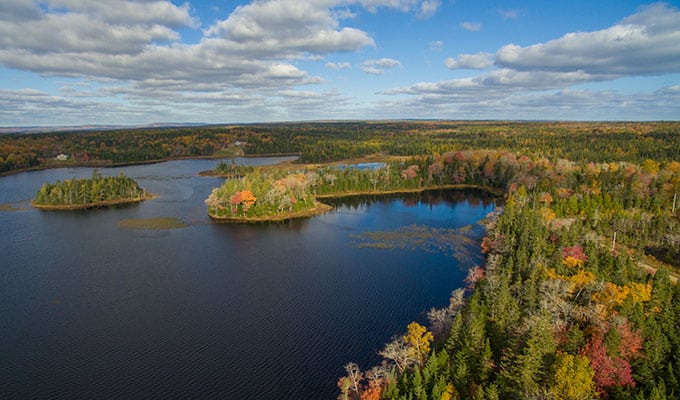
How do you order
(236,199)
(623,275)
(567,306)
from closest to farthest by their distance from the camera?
(567,306) < (623,275) < (236,199)

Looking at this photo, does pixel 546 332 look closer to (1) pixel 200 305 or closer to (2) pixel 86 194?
(1) pixel 200 305

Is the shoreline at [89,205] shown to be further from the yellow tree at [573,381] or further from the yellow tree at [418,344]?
the yellow tree at [573,381]

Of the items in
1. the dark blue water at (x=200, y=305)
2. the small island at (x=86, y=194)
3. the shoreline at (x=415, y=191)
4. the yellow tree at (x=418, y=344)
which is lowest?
the dark blue water at (x=200, y=305)

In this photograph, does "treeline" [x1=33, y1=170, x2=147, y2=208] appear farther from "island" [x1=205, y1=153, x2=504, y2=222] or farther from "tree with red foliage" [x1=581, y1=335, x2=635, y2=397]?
"tree with red foliage" [x1=581, y1=335, x2=635, y2=397]

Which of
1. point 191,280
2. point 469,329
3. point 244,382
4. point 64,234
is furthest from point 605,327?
point 64,234

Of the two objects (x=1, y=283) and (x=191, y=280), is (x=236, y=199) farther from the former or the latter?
(x=1, y=283)

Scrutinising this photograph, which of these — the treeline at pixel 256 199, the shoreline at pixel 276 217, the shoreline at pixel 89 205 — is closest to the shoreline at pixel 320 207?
the shoreline at pixel 276 217

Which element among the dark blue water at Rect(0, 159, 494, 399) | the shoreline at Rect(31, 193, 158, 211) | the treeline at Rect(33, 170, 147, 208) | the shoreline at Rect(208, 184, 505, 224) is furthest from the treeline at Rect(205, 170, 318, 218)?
the treeline at Rect(33, 170, 147, 208)
